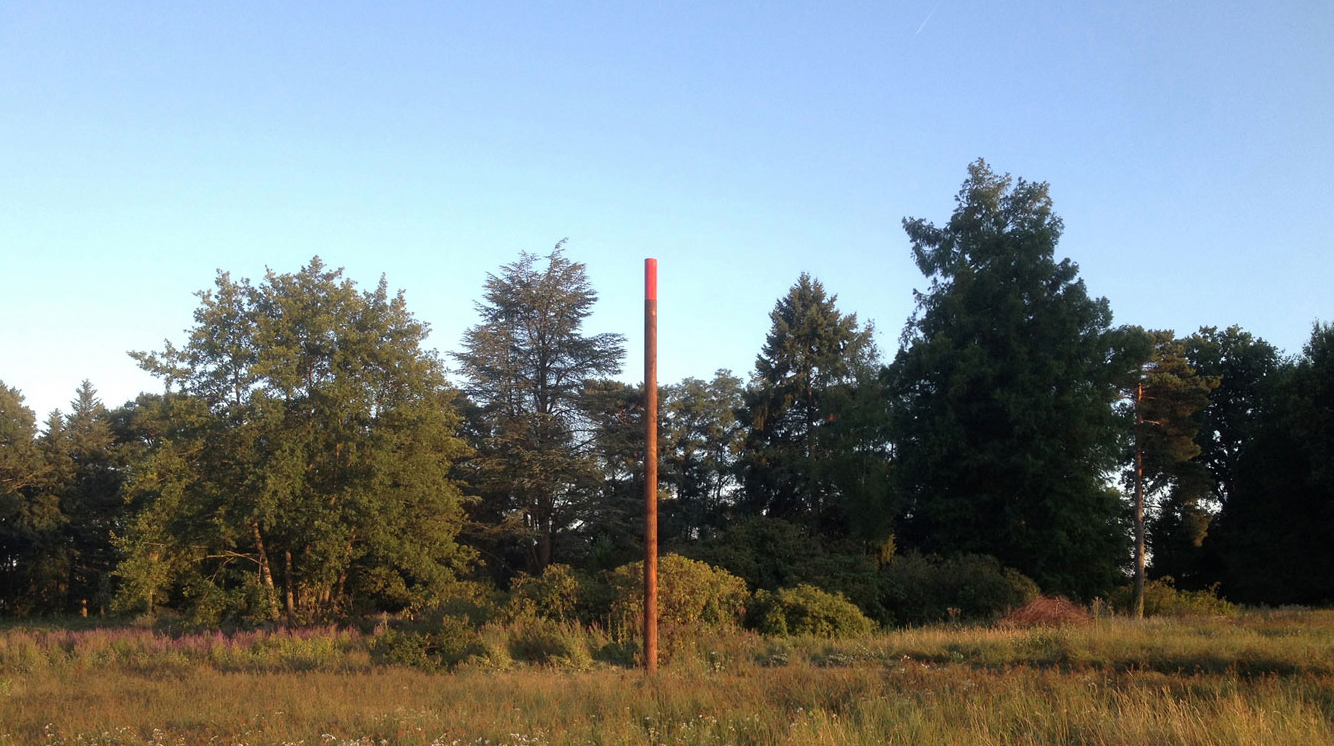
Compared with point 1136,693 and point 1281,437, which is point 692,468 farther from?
point 1136,693

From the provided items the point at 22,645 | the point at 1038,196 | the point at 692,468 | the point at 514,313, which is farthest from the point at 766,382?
the point at 22,645

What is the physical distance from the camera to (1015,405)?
2917 cm

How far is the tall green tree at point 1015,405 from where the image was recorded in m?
29.3

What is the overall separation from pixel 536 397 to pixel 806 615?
23.3m

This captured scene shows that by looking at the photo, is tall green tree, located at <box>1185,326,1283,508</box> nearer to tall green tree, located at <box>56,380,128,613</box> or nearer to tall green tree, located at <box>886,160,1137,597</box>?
tall green tree, located at <box>886,160,1137,597</box>

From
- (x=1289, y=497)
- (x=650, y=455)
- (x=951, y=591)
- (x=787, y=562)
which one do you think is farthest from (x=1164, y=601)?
(x=650, y=455)

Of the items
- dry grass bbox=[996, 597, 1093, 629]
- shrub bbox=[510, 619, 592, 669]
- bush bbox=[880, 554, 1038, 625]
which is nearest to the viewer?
shrub bbox=[510, 619, 592, 669]

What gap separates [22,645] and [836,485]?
28786 mm

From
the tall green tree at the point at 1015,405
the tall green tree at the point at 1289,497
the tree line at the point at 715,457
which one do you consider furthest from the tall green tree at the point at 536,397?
the tall green tree at the point at 1289,497

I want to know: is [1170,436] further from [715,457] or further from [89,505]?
[89,505]

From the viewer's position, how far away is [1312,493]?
3666cm

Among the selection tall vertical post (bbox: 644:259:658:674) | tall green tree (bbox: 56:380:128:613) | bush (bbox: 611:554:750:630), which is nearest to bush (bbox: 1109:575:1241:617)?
bush (bbox: 611:554:750:630)

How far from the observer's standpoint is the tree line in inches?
1057

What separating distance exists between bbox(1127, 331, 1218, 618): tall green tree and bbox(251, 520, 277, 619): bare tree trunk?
30.3 m
